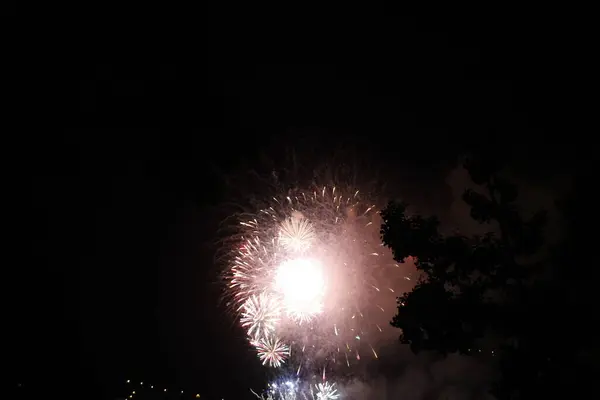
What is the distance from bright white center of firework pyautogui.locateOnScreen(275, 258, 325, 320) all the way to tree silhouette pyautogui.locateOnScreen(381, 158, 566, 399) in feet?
7.02

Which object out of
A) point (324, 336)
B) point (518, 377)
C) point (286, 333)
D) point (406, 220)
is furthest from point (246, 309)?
point (518, 377)

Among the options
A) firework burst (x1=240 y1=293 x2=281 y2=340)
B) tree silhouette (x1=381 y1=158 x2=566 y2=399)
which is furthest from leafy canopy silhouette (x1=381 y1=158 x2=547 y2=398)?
firework burst (x1=240 y1=293 x2=281 y2=340)

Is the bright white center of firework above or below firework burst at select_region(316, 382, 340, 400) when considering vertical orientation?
above

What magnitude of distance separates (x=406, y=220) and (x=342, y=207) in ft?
6.04

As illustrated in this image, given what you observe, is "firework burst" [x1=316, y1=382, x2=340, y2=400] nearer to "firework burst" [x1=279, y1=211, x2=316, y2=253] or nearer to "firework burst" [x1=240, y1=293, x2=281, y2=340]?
"firework burst" [x1=240, y1=293, x2=281, y2=340]

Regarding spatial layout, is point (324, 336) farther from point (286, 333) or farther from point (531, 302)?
point (531, 302)

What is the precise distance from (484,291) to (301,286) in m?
4.59

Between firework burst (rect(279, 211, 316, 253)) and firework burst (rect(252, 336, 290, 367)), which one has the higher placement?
firework burst (rect(279, 211, 316, 253))

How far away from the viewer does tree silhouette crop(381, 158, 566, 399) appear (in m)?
12.6

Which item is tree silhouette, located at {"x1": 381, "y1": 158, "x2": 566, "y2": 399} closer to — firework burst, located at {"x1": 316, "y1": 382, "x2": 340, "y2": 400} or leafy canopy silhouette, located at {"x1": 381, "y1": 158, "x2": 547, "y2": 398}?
leafy canopy silhouette, located at {"x1": 381, "y1": 158, "x2": 547, "y2": 398}

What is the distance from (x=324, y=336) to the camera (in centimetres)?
1464

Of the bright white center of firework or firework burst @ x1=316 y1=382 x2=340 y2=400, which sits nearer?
the bright white center of firework

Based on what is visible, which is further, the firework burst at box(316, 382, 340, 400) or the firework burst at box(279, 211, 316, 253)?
the firework burst at box(316, 382, 340, 400)

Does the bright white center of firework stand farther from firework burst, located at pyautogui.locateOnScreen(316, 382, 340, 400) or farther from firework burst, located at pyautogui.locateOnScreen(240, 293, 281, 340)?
firework burst, located at pyautogui.locateOnScreen(316, 382, 340, 400)
